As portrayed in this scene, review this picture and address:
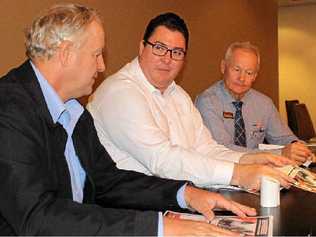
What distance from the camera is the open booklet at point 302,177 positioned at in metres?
2.02

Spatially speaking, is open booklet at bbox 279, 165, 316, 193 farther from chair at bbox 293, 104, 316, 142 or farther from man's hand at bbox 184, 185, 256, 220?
chair at bbox 293, 104, 316, 142

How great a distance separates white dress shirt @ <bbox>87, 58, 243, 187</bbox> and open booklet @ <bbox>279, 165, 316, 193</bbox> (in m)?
0.28

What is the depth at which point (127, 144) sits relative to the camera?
2.13m

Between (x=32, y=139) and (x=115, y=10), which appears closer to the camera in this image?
(x=32, y=139)

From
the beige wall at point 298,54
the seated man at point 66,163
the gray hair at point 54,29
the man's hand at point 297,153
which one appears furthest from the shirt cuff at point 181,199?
the beige wall at point 298,54

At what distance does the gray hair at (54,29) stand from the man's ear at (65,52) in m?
0.01

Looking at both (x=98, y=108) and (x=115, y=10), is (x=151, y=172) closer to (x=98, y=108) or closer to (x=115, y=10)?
(x=98, y=108)

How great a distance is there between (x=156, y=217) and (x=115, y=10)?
2.72m

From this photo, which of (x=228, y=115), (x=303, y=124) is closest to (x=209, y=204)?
(x=228, y=115)

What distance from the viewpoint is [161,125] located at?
92.0 inches

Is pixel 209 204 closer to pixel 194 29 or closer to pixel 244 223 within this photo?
pixel 244 223

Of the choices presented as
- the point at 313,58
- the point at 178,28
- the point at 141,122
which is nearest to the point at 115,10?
the point at 178,28

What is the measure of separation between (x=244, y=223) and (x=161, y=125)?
3.08ft

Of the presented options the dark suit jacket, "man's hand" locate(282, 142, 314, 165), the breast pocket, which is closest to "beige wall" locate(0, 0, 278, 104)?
the breast pocket
